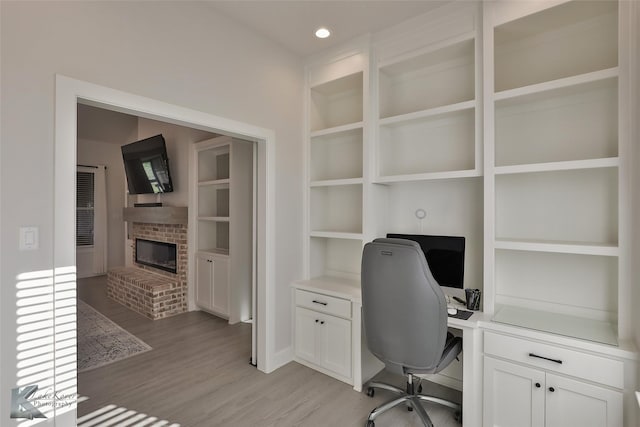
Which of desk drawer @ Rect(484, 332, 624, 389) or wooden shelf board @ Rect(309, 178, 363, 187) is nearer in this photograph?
desk drawer @ Rect(484, 332, 624, 389)

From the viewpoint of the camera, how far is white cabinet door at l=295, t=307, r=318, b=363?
9.18 ft

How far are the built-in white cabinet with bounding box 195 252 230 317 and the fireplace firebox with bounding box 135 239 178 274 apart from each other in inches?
22.3

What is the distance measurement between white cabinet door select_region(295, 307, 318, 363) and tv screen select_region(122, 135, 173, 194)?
9.86 ft

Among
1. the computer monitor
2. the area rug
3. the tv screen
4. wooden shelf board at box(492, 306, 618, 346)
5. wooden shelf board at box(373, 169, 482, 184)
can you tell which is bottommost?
the area rug

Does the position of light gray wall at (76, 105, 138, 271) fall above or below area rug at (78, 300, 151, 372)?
above

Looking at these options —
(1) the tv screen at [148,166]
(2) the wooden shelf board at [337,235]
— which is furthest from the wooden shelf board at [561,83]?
(1) the tv screen at [148,166]

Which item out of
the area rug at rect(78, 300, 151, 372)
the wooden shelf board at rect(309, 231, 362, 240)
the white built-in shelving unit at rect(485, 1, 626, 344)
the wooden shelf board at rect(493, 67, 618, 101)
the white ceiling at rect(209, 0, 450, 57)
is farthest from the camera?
the area rug at rect(78, 300, 151, 372)

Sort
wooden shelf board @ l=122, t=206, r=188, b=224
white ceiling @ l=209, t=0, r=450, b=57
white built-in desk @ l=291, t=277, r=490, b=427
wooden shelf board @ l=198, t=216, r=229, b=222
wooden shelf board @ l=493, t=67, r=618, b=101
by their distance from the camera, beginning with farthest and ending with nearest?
1. wooden shelf board @ l=122, t=206, r=188, b=224
2. wooden shelf board @ l=198, t=216, r=229, b=222
3. white built-in desk @ l=291, t=277, r=490, b=427
4. white ceiling @ l=209, t=0, r=450, b=57
5. wooden shelf board @ l=493, t=67, r=618, b=101

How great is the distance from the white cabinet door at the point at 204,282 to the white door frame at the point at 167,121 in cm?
164

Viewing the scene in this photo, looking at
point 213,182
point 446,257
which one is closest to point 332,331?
point 446,257

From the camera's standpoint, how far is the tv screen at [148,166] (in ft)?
15.0

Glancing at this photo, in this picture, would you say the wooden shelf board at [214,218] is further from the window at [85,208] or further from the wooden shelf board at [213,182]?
the window at [85,208]

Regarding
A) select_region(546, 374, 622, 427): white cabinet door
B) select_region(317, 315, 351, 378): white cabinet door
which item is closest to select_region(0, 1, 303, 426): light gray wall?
select_region(317, 315, 351, 378): white cabinet door

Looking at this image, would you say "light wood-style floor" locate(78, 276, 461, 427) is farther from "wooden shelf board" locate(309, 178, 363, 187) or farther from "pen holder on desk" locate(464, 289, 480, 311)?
"wooden shelf board" locate(309, 178, 363, 187)
